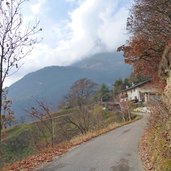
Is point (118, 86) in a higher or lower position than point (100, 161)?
higher

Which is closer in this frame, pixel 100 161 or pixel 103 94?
pixel 100 161

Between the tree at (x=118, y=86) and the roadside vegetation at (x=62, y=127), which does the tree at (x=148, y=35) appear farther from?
the tree at (x=118, y=86)

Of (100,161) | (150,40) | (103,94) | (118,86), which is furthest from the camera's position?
(103,94)

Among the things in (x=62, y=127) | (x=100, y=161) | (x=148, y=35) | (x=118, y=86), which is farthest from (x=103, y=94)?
(x=100, y=161)

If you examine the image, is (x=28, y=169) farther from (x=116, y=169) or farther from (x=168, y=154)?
(x=168, y=154)

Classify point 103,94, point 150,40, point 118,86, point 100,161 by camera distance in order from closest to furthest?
point 100,161 < point 150,40 < point 118,86 < point 103,94

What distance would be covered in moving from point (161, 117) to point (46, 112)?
1409 centimetres

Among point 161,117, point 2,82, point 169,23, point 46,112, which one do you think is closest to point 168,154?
point 161,117

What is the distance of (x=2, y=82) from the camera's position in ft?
42.2

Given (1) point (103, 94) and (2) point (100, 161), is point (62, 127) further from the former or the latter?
(1) point (103, 94)

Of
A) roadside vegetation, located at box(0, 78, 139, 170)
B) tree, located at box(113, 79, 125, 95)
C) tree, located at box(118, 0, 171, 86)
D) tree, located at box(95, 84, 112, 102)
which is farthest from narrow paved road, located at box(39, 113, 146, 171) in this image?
tree, located at box(95, 84, 112, 102)

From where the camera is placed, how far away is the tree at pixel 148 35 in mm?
27344

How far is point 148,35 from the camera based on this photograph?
29672 millimetres

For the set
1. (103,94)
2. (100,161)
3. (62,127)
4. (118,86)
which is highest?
(118,86)
